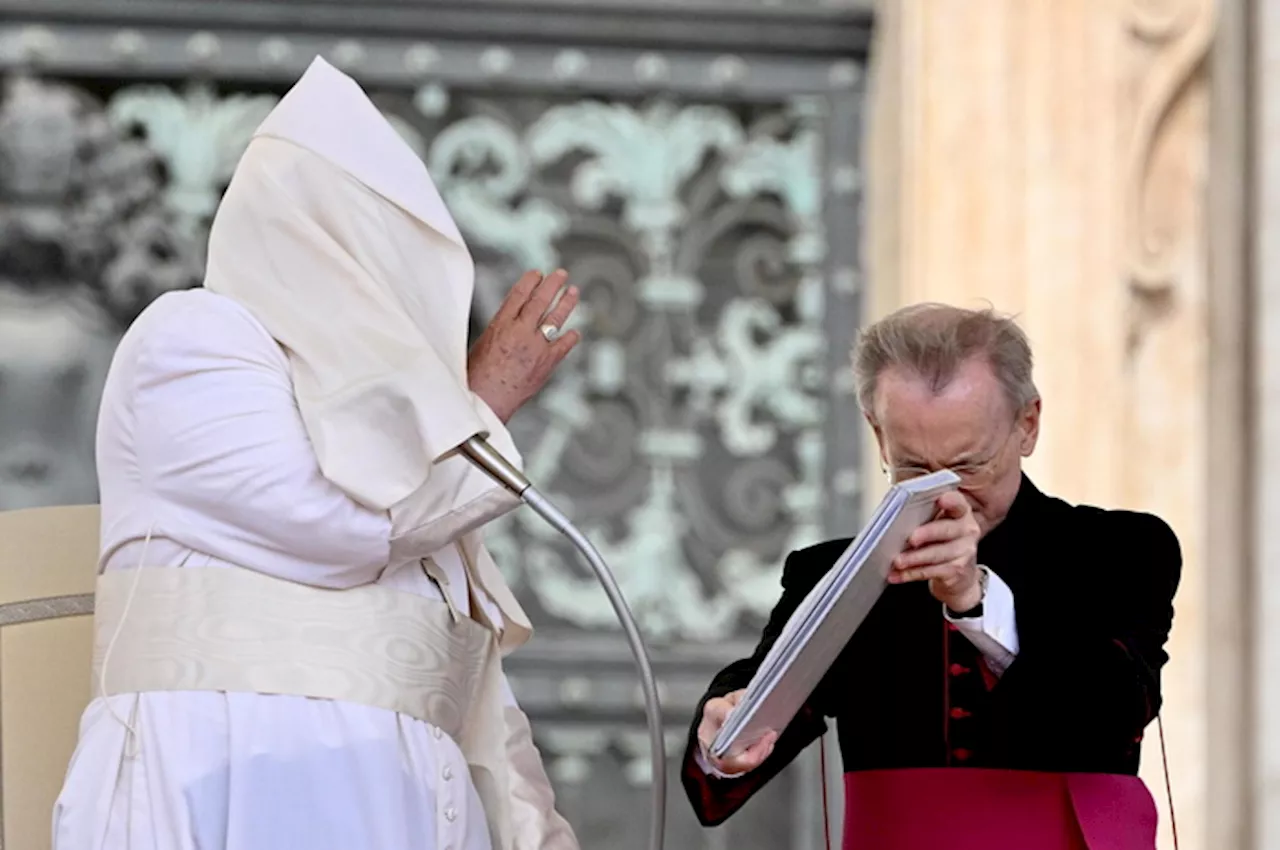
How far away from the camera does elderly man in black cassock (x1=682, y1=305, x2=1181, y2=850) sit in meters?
2.99

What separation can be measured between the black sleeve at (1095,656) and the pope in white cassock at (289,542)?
2.50 feet

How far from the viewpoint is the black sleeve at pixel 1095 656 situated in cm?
297

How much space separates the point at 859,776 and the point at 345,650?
2.36 ft

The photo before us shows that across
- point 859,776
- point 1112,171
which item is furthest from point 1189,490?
point 859,776

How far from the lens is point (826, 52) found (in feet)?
18.4

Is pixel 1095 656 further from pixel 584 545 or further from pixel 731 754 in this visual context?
pixel 584 545

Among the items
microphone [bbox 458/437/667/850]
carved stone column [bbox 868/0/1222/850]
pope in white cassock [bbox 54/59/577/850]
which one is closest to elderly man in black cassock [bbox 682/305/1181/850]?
microphone [bbox 458/437/667/850]

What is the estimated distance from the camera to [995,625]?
2.97 metres

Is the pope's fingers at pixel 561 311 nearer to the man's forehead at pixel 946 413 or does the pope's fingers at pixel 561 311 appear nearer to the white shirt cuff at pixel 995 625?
the man's forehead at pixel 946 413

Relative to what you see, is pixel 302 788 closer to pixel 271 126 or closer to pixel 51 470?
pixel 271 126

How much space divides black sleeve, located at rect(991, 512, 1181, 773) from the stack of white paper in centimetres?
25

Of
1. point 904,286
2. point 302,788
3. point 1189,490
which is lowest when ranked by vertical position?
point 302,788

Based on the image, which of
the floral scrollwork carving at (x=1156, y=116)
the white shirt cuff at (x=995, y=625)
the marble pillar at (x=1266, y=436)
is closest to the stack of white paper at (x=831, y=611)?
the white shirt cuff at (x=995, y=625)

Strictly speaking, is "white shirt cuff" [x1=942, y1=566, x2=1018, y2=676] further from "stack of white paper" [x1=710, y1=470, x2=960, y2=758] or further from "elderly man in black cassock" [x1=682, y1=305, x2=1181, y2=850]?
"stack of white paper" [x1=710, y1=470, x2=960, y2=758]
